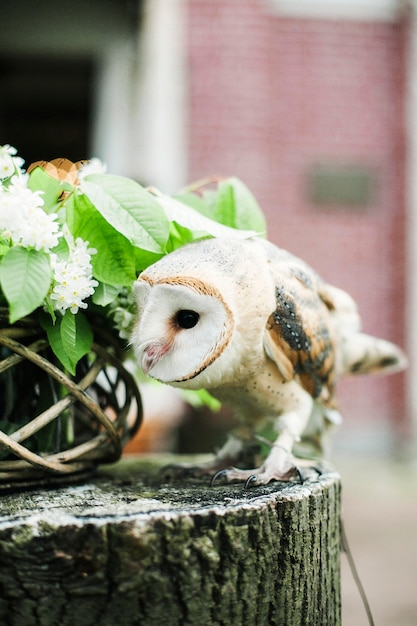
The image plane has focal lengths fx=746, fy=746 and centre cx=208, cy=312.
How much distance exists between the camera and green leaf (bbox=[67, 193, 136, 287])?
103 cm

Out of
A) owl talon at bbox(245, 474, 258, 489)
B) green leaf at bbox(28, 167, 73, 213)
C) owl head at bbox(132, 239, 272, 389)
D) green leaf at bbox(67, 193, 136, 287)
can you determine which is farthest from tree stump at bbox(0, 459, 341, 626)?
green leaf at bbox(28, 167, 73, 213)

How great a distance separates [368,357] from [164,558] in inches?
25.9

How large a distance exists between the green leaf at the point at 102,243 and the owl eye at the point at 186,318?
91 mm

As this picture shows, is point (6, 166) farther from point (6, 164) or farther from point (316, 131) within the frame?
point (316, 131)

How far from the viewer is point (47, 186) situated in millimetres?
1043

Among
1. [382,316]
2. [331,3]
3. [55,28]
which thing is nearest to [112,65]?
[55,28]

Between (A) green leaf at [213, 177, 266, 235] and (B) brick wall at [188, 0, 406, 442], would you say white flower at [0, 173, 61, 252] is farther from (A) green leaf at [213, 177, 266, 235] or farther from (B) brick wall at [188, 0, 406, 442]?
(B) brick wall at [188, 0, 406, 442]

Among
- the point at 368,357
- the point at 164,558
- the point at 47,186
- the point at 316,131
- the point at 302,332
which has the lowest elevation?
the point at 164,558

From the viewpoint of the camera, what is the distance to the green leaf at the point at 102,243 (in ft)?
3.37

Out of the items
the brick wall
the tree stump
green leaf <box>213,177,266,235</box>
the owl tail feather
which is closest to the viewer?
the tree stump

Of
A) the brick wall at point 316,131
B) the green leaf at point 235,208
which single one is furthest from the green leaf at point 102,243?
the brick wall at point 316,131

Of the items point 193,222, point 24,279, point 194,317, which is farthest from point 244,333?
point 24,279

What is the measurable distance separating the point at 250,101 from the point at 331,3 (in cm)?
82

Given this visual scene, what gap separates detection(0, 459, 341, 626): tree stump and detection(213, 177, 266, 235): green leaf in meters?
0.43
